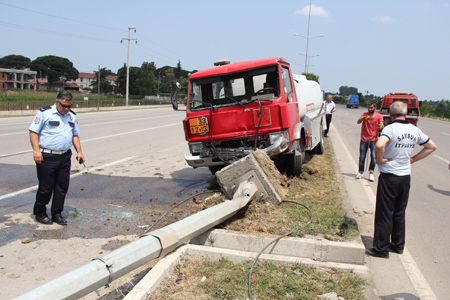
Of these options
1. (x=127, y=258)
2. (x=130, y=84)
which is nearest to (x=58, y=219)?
(x=127, y=258)

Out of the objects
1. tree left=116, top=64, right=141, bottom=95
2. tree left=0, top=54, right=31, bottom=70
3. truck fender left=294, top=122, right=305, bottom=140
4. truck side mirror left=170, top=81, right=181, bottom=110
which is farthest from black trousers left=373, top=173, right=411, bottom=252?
tree left=0, top=54, right=31, bottom=70

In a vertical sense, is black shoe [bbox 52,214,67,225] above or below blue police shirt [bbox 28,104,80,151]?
below

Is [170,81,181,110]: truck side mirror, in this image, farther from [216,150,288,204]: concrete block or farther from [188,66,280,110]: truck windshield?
[216,150,288,204]: concrete block

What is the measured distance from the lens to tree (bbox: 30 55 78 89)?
11712 cm

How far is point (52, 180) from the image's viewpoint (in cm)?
552

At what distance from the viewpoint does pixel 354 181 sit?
898 cm

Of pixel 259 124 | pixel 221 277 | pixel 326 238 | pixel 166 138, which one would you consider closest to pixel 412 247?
pixel 326 238

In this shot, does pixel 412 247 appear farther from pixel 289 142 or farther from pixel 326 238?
pixel 289 142

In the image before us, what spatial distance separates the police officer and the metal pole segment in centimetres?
236

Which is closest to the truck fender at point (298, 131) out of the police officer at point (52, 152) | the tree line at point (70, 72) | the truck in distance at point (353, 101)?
the police officer at point (52, 152)

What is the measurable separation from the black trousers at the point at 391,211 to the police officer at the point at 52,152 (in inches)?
172

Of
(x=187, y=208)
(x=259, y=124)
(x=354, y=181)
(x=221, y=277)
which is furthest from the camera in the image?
(x=354, y=181)

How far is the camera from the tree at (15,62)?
379ft

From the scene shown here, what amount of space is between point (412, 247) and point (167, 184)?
16.4 ft
